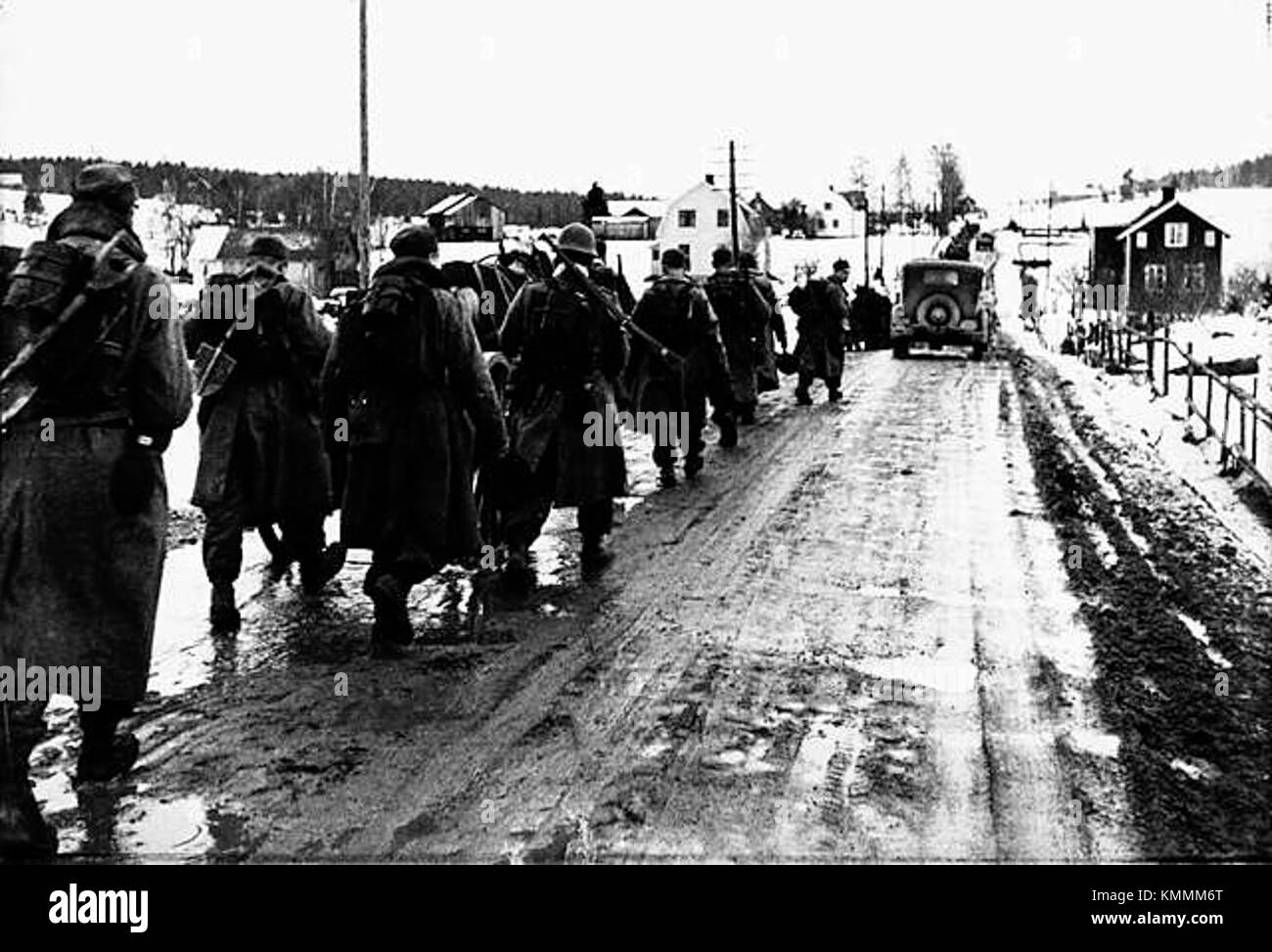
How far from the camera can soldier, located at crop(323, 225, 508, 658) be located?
6.41m

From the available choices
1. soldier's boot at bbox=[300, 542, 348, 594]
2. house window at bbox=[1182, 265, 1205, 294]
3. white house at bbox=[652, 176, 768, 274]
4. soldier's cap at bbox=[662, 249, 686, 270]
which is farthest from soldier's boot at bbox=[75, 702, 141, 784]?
white house at bbox=[652, 176, 768, 274]

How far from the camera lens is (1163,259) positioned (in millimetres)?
50406

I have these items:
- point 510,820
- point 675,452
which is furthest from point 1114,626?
point 675,452

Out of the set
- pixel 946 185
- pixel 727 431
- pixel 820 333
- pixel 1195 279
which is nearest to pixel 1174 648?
pixel 727 431

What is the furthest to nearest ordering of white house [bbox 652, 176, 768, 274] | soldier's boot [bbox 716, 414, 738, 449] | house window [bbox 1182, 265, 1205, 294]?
1. white house [bbox 652, 176, 768, 274]
2. house window [bbox 1182, 265, 1205, 294]
3. soldier's boot [bbox 716, 414, 738, 449]

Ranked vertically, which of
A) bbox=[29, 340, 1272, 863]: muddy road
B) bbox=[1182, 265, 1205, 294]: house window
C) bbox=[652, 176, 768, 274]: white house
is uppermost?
bbox=[652, 176, 768, 274]: white house

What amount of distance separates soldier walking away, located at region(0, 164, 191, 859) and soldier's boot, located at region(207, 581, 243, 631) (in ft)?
6.55

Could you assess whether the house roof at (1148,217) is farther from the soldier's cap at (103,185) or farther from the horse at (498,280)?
the soldier's cap at (103,185)

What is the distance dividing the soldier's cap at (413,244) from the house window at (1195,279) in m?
27.6

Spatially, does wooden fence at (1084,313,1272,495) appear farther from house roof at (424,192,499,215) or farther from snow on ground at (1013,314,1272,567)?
house roof at (424,192,499,215)

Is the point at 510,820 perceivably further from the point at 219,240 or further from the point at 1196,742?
the point at 219,240

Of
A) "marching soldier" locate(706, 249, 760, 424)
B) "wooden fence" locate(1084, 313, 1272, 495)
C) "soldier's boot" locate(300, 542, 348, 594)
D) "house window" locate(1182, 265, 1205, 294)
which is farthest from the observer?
"house window" locate(1182, 265, 1205, 294)

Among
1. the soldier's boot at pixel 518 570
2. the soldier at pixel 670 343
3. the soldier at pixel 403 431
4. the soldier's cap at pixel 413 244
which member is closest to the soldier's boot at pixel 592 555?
the soldier's boot at pixel 518 570
